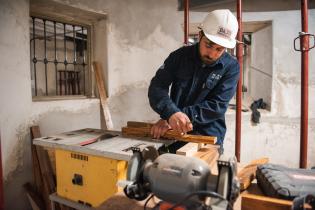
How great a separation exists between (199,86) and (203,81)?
0.04 m

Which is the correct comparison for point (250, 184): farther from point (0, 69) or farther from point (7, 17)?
point (7, 17)

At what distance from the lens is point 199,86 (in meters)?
1.47

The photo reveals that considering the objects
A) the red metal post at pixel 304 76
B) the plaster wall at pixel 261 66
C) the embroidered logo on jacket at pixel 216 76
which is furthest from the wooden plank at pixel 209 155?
the plaster wall at pixel 261 66

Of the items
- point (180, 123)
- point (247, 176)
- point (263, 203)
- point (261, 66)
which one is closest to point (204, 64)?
point (180, 123)

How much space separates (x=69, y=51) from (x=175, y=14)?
1740 mm

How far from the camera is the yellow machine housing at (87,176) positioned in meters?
1.07

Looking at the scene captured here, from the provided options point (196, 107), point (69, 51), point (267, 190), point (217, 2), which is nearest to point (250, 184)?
point (267, 190)

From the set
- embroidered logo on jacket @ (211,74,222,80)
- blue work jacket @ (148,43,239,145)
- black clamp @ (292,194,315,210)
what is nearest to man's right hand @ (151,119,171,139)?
blue work jacket @ (148,43,239,145)

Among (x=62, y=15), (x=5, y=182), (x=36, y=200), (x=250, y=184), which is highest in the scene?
(x=62, y=15)

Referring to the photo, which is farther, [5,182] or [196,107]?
[5,182]

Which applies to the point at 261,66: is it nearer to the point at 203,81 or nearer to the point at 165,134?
the point at 203,81

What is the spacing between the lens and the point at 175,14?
261cm

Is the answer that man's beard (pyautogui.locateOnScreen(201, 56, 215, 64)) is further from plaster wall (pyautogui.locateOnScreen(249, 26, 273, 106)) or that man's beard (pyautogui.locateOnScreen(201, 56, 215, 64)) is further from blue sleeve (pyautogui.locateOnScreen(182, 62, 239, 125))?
plaster wall (pyautogui.locateOnScreen(249, 26, 273, 106))

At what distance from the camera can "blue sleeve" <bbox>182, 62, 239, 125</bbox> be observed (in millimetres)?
1345
